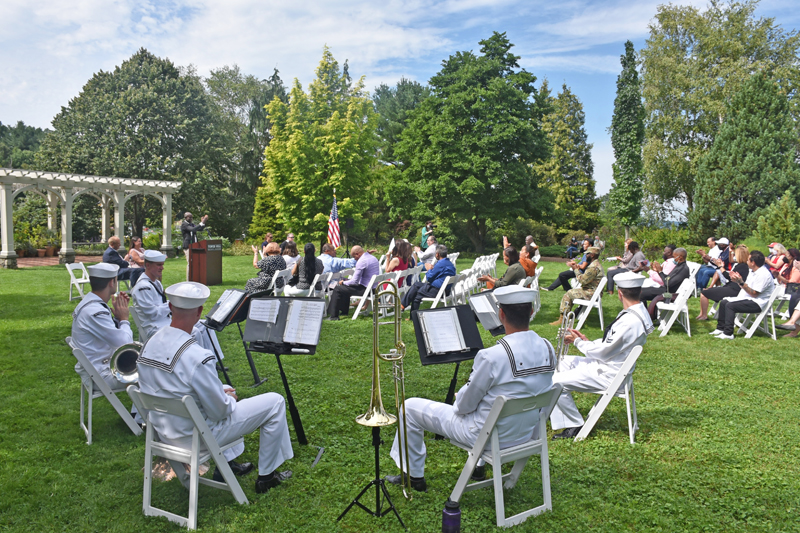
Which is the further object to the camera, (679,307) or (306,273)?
(306,273)

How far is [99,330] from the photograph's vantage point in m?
4.81

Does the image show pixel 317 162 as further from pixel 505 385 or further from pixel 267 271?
pixel 505 385

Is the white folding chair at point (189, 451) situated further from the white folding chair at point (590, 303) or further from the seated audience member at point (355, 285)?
the white folding chair at point (590, 303)

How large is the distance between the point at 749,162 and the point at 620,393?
25.1 metres

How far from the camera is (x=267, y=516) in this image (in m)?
3.55

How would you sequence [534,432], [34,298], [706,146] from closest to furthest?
1. [534,432]
2. [34,298]
3. [706,146]

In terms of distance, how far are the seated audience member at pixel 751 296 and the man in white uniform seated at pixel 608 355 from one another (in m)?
5.45

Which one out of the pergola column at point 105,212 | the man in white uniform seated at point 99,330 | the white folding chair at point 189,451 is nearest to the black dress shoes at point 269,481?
the white folding chair at point 189,451

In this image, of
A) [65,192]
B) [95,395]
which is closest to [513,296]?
[95,395]

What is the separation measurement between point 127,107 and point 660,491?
1468 inches

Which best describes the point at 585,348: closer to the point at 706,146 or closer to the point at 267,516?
the point at 267,516

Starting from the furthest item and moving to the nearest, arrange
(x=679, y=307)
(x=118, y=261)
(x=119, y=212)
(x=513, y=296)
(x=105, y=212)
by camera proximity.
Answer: (x=105, y=212) < (x=119, y=212) < (x=118, y=261) < (x=679, y=307) < (x=513, y=296)

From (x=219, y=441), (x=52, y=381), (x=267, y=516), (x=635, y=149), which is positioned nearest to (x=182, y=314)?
(x=219, y=441)

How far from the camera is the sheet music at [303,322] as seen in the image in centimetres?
406
